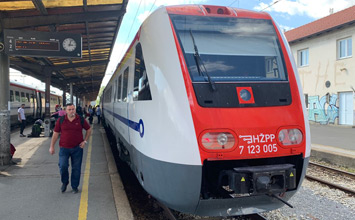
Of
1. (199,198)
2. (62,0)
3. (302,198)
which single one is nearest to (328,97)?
(302,198)

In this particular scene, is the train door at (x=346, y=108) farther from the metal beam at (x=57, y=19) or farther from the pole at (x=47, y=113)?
the pole at (x=47, y=113)

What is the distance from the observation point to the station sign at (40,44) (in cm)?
736

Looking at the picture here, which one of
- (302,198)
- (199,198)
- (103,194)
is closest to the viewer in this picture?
(199,198)

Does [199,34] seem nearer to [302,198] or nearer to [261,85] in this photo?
[261,85]

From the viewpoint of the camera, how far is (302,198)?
5434 millimetres

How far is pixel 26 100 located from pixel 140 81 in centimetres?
1995

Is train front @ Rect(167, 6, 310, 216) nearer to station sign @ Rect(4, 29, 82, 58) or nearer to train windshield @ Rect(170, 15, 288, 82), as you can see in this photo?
train windshield @ Rect(170, 15, 288, 82)

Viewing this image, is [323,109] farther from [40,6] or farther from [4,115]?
[4,115]

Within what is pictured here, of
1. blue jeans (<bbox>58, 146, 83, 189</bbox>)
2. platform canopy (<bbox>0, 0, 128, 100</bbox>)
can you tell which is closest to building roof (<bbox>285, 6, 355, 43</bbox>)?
platform canopy (<bbox>0, 0, 128, 100</bbox>)

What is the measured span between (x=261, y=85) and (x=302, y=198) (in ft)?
9.95

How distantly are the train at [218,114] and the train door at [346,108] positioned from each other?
58.2ft

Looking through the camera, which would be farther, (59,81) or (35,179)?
(59,81)

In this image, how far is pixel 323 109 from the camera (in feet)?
68.5

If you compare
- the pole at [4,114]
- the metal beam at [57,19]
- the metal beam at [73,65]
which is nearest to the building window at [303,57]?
the metal beam at [73,65]
